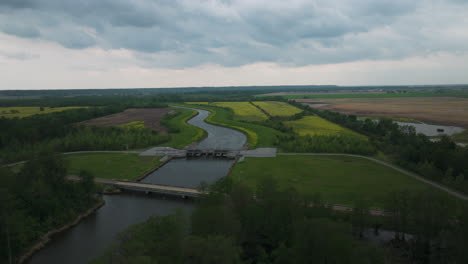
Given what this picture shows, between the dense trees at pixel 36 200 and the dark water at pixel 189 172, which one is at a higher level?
the dense trees at pixel 36 200

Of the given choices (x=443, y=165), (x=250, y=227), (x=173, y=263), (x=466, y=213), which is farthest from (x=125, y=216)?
(x=443, y=165)

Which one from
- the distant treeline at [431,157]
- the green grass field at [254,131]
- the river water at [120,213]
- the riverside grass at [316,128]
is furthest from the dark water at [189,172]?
the riverside grass at [316,128]

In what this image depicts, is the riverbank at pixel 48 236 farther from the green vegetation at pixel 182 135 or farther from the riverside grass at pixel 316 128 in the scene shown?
the riverside grass at pixel 316 128

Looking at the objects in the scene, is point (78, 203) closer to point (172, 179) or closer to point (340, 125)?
point (172, 179)

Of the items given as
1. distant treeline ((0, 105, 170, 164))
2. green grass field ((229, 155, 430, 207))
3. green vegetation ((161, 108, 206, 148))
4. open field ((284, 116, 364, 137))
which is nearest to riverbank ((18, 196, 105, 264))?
green grass field ((229, 155, 430, 207))

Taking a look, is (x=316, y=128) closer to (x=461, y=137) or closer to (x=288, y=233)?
(x=461, y=137)

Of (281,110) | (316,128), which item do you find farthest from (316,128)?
(281,110)
